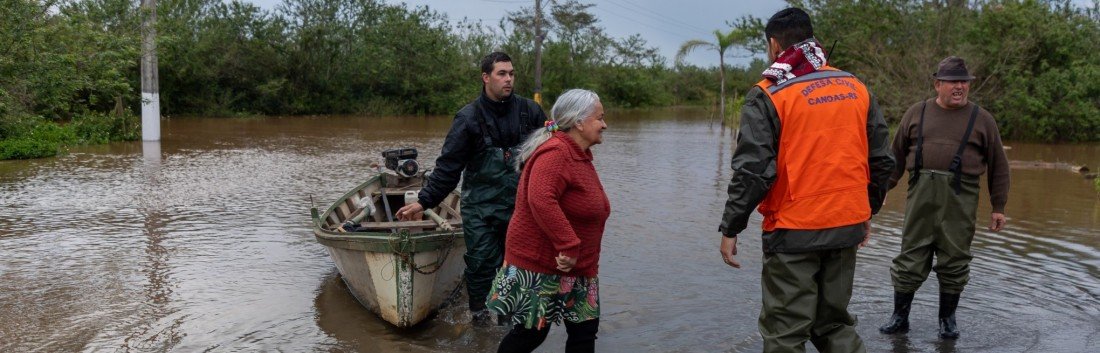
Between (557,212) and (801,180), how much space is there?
3.53 feet

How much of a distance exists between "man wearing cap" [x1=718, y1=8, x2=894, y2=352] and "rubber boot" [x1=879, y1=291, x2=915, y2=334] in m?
1.93

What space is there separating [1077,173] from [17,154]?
19342mm

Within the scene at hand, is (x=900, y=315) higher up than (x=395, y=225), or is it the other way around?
(x=395, y=225)

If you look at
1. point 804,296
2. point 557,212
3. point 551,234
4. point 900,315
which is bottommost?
point 900,315

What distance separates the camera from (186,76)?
38375 millimetres

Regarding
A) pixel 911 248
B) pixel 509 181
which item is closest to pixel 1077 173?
pixel 911 248

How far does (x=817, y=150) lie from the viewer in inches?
153

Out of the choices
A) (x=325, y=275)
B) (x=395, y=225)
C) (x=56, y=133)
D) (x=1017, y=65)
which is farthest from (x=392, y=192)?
(x=1017, y=65)

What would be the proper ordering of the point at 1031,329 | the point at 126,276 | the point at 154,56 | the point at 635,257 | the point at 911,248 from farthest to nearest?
1. the point at 154,56
2. the point at 635,257
3. the point at 126,276
4. the point at 1031,329
5. the point at 911,248

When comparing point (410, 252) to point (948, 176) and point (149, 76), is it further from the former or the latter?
point (149, 76)

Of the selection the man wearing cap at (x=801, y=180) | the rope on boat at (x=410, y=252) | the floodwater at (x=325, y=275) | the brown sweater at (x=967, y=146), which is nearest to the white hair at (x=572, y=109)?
the man wearing cap at (x=801, y=180)

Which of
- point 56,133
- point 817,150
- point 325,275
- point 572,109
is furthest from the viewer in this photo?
point 56,133

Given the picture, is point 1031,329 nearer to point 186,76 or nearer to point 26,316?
point 26,316

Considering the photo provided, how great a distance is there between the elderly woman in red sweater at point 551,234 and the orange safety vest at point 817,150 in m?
0.85
